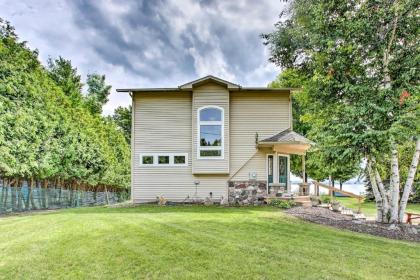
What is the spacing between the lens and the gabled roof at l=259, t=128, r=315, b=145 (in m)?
13.1

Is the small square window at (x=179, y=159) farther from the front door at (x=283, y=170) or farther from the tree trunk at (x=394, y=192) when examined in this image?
the tree trunk at (x=394, y=192)

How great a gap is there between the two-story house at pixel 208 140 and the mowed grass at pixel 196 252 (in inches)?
236

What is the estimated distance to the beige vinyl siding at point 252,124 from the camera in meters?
14.2

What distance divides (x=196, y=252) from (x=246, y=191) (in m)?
8.86

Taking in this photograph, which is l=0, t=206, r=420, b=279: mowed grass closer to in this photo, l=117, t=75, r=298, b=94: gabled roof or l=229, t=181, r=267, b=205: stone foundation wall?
l=229, t=181, r=267, b=205: stone foundation wall

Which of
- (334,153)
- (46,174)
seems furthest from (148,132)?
(334,153)

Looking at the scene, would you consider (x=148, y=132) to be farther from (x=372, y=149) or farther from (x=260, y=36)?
(x=372, y=149)

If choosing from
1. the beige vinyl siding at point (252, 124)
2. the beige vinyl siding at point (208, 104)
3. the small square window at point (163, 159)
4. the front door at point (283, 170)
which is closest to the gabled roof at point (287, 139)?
the beige vinyl siding at point (252, 124)

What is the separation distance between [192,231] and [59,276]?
Result: 3.20m

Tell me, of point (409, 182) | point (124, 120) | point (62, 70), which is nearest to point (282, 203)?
point (409, 182)

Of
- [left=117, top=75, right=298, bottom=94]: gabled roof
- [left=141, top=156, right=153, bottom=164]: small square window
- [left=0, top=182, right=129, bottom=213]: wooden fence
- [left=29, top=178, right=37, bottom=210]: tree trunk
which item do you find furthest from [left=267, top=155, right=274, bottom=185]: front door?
[left=0, top=182, right=129, bottom=213]: wooden fence

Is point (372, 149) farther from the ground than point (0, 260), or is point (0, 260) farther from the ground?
point (372, 149)

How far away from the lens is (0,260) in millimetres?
5012

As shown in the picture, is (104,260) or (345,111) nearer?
(104,260)
